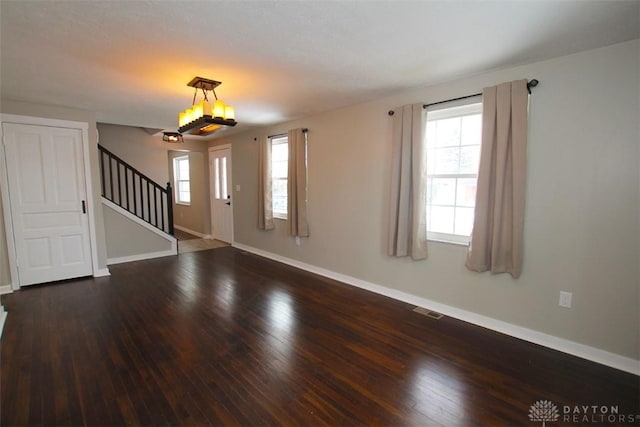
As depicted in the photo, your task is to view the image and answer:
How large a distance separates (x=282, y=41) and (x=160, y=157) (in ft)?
17.7

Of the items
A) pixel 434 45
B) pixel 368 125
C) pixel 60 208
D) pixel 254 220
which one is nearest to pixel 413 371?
pixel 434 45

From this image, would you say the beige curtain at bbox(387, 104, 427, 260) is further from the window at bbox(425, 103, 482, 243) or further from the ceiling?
the ceiling

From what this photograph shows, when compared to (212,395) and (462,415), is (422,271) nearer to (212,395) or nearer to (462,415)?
(462,415)

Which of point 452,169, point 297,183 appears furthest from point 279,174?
point 452,169

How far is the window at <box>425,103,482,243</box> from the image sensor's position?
2.97 metres

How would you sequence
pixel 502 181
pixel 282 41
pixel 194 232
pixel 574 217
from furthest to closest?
1. pixel 194 232
2. pixel 502 181
3. pixel 574 217
4. pixel 282 41

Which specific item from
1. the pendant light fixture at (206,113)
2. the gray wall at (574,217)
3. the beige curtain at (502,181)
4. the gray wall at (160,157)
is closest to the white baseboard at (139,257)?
the gray wall at (160,157)

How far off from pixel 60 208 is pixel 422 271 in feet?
15.9

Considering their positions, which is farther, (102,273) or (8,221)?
(102,273)

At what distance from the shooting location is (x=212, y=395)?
194 cm

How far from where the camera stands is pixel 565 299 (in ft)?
8.05

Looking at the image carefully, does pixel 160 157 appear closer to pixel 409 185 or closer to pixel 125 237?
pixel 125 237

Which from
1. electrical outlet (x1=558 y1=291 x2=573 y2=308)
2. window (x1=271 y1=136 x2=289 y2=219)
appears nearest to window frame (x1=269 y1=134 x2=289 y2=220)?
window (x1=271 y1=136 x2=289 y2=219)

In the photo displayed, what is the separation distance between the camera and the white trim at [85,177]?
3.66 metres
